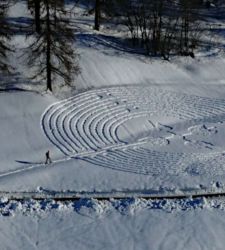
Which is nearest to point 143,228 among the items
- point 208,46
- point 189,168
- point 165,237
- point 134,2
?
point 165,237

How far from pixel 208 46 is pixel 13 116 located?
22.3 metres

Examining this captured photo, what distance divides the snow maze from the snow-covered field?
7cm

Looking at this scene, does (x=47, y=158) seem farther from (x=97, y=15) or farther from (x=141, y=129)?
(x=97, y=15)

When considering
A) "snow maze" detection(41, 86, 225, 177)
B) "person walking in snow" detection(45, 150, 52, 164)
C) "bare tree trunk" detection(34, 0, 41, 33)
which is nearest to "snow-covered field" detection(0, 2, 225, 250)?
"snow maze" detection(41, 86, 225, 177)

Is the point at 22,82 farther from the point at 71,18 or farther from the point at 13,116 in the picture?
the point at 71,18

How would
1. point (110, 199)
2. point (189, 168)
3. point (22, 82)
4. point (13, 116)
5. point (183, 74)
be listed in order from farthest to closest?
point (183, 74) → point (22, 82) → point (13, 116) → point (189, 168) → point (110, 199)

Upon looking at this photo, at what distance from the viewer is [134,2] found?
62.4 m

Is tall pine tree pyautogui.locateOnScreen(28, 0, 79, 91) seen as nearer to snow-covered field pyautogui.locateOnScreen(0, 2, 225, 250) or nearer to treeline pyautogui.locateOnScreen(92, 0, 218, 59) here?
snow-covered field pyautogui.locateOnScreen(0, 2, 225, 250)

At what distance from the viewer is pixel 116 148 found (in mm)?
41281

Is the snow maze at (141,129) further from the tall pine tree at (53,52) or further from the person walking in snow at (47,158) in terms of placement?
the tall pine tree at (53,52)

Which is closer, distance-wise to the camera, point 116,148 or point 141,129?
point 116,148

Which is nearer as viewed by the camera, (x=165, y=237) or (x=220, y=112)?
(x=165, y=237)

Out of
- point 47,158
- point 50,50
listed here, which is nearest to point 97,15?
point 50,50

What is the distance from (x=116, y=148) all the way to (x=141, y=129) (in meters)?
3.75
